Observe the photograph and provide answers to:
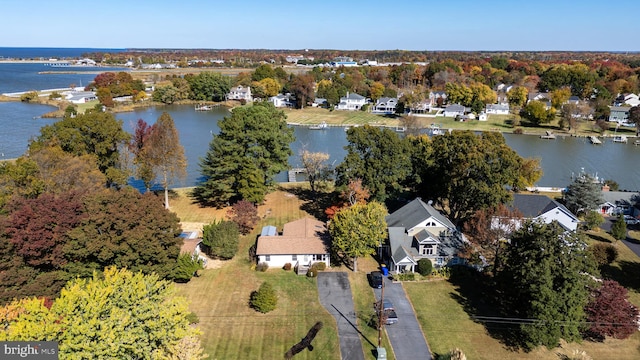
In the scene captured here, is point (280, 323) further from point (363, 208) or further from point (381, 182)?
point (381, 182)

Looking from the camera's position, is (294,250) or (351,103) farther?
(351,103)

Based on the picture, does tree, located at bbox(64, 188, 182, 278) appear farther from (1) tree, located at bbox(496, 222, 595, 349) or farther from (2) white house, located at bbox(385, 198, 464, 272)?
(1) tree, located at bbox(496, 222, 595, 349)

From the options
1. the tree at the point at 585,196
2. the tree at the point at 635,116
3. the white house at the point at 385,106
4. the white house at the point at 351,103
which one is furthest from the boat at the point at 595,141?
the white house at the point at 351,103

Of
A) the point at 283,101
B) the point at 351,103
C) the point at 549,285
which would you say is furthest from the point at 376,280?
the point at 283,101

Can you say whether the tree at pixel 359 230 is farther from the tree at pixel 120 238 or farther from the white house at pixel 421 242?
the tree at pixel 120 238

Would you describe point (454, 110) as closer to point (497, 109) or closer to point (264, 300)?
point (497, 109)

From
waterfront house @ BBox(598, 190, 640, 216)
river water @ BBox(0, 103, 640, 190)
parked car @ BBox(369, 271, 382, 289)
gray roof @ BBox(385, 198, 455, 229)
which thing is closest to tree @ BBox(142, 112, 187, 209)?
river water @ BBox(0, 103, 640, 190)

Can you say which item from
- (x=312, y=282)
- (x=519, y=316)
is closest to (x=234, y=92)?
(x=312, y=282)
